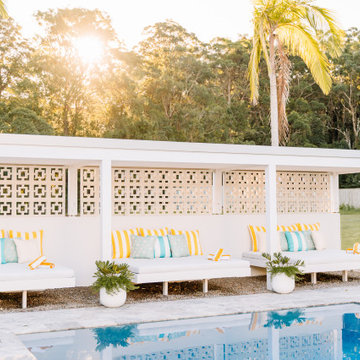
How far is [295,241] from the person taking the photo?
10.1 m

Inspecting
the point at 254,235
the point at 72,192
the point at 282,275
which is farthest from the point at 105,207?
the point at 254,235

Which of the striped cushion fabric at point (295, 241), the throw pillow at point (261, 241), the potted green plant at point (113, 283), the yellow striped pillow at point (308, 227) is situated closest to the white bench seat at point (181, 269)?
the potted green plant at point (113, 283)

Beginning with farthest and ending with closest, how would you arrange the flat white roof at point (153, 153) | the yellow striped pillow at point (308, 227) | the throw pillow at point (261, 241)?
the yellow striped pillow at point (308, 227) < the throw pillow at point (261, 241) < the flat white roof at point (153, 153)

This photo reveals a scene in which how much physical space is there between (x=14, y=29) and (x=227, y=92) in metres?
10.3

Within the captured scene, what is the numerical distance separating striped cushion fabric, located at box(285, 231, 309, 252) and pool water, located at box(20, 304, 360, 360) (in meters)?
3.10

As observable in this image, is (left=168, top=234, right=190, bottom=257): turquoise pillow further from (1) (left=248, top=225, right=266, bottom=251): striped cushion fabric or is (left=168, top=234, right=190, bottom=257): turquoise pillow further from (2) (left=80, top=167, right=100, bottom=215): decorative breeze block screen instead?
(1) (left=248, top=225, right=266, bottom=251): striped cushion fabric

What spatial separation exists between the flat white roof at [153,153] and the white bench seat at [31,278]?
5.02 ft

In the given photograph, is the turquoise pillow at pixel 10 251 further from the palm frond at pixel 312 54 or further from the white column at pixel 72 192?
the palm frond at pixel 312 54

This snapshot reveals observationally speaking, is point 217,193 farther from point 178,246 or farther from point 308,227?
point 308,227

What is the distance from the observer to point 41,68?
20.9 meters

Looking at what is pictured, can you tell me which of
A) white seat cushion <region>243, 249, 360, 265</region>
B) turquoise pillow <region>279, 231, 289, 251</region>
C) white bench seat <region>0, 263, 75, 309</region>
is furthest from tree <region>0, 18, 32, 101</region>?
white bench seat <region>0, 263, 75, 309</region>

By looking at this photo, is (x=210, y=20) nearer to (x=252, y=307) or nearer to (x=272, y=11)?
(x=272, y=11)

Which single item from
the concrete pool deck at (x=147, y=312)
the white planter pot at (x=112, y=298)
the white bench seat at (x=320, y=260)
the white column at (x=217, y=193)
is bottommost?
the concrete pool deck at (x=147, y=312)

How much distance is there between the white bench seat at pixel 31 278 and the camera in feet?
23.4
